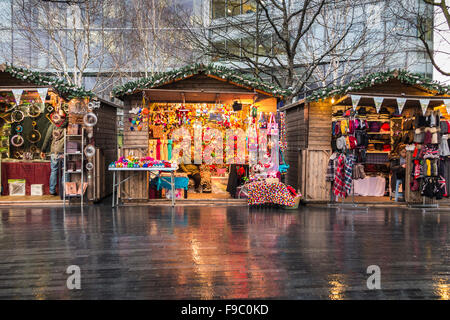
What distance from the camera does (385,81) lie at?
8.16 metres

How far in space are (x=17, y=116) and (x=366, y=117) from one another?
1053 cm

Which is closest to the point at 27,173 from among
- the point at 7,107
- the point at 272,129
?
the point at 7,107

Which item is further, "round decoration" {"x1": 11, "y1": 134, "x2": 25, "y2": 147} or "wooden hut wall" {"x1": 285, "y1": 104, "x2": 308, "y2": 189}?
"round decoration" {"x1": 11, "y1": 134, "x2": 25, "y2": 147}

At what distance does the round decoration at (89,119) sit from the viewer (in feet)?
27.7

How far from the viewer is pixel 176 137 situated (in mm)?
9984

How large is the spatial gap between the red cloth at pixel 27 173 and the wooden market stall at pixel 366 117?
7.53 meters

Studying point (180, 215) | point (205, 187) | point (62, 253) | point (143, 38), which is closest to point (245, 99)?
point (205, 187)

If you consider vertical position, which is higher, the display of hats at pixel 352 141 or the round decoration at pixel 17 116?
the round decoration at pixel 17 116

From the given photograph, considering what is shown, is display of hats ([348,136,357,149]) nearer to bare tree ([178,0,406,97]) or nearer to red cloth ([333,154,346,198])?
red cloth ([333,154,346,198])

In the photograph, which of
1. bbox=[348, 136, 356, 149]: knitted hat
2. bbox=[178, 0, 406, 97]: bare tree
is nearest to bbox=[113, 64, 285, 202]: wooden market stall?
bbox=[348, 136, 356, 149]: knitted hat

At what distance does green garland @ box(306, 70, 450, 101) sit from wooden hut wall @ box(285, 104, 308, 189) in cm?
95

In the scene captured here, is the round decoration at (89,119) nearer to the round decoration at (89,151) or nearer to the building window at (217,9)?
the round decoration at (89,151)

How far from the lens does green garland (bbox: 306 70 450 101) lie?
812 centimetres

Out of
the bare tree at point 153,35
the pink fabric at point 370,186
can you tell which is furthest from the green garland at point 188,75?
the bare tree at point 153,35
